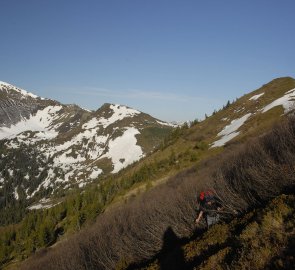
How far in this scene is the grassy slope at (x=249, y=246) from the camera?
11.1 metres

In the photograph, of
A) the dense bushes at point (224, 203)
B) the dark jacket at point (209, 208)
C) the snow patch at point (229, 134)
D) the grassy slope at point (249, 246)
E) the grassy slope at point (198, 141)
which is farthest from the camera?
the snow patch at point (229, 134)

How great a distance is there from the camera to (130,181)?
127750 mm

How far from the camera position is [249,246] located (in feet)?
41.1

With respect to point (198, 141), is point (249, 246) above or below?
below

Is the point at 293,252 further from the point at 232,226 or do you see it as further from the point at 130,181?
the point at 130,181

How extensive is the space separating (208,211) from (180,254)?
369 cm

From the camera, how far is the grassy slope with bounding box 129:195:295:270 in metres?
11.1

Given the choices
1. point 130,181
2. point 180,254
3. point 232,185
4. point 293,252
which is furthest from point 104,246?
point 130,181

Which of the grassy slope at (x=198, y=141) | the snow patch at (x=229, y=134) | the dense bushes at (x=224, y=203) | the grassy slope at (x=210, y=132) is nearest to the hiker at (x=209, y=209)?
the dense bushes at (x=224, y=203)

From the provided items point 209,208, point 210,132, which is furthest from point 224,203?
point 210,132

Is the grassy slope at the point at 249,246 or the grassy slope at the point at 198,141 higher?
the grassy slope at the point at 198,141

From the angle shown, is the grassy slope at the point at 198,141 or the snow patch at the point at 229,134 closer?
the grassy slope at the point at 198,141

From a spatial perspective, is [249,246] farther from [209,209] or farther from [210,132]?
[210,132]

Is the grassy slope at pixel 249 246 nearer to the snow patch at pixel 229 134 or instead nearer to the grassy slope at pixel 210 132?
the grassy slope at pixel 210 132
